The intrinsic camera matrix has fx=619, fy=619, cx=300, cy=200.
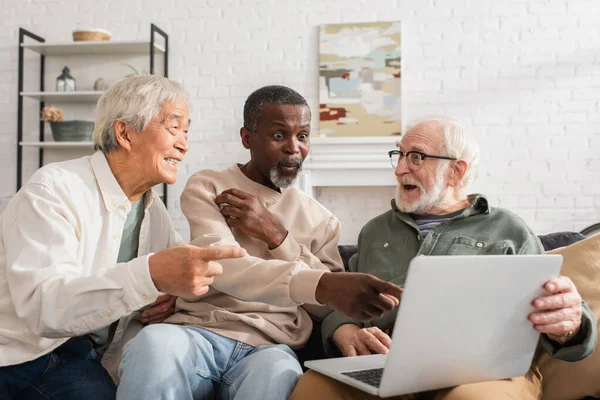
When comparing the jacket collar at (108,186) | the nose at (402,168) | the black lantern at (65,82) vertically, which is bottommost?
the jacket collar at (108,186)

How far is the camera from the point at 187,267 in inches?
51.9

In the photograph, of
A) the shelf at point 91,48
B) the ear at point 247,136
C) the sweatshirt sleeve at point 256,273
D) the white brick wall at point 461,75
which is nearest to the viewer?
the sweatshirt sleeve at point 256,273

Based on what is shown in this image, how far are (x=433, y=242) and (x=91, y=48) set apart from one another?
3.43 m

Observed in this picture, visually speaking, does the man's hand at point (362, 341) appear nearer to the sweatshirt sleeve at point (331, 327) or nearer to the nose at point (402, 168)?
the sweatshirt sleeve at point (331, 327)

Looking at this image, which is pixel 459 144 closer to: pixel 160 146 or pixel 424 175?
pixel 424 175

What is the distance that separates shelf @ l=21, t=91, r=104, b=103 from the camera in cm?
436

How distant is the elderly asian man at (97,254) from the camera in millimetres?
1385

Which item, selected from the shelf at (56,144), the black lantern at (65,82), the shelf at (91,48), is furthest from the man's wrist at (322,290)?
the black lantern at (65,82)

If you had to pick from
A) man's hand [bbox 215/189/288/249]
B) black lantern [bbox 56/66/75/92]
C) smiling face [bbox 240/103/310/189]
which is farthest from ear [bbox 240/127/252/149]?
black lantern [bbox 56/66/75/92]

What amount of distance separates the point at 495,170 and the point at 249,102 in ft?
8.06

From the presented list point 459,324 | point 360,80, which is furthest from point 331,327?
point 360,80

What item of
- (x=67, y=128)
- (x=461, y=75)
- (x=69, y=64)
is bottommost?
(x=67, y=128)

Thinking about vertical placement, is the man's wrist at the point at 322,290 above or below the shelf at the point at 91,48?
below

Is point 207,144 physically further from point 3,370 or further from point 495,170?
point 3,370
